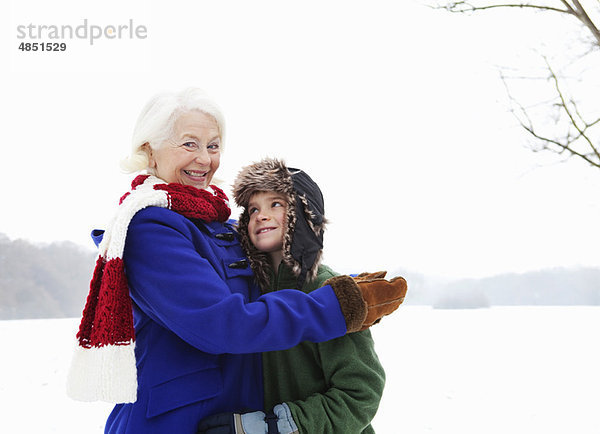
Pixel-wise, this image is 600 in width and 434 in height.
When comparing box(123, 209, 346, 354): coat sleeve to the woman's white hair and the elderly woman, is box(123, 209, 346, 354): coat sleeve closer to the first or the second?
the elderly woman

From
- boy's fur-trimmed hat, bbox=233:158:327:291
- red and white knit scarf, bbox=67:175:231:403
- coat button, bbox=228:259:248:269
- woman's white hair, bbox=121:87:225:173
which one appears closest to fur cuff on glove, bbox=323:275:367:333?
boy's fur-trimmed hat, bbox=233:158:327:291

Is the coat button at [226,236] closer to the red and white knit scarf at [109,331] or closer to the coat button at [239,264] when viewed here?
the coat button at [239,264]

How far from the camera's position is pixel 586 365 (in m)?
7.21

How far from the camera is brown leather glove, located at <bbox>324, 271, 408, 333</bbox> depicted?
1.43 metres

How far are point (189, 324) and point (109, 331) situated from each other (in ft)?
0.73

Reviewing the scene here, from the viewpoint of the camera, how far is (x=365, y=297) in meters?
1.45

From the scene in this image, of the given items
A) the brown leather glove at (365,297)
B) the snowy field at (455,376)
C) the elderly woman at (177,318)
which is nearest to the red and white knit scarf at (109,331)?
the elderly woman at (177,318)

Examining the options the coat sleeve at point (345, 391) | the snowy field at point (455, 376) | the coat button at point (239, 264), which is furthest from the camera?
the snowy field at point (455, 376)

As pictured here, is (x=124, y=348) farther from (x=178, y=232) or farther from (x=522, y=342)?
(x=522, y=342)

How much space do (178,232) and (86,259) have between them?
6238 millimetres

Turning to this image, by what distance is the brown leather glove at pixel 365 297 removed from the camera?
143 cm

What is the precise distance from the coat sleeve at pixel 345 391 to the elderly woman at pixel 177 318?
0.09 m

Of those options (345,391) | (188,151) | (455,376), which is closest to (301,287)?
(345,391)

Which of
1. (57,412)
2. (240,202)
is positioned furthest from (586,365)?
(240,202)
